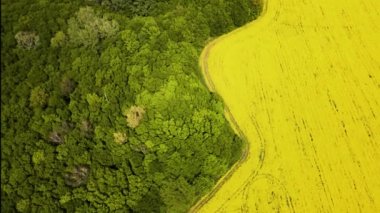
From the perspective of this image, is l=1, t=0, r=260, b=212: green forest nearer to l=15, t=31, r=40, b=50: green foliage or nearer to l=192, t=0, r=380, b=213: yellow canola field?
l=15, t=31, r=40, b=50: green foliage

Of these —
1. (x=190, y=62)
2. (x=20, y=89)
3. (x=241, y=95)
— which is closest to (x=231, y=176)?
(x=241, y=95)

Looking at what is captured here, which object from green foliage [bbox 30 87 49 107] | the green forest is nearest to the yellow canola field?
the green forest

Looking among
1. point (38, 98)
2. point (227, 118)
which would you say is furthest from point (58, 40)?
point (227, 118)

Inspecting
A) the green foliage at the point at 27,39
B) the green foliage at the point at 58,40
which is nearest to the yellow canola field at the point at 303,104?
the green foliage at the point at 58,40

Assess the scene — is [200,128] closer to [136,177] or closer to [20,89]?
[136,177]

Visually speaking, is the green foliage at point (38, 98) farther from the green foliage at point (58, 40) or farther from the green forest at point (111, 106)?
the green foliage at point (58, 40)
